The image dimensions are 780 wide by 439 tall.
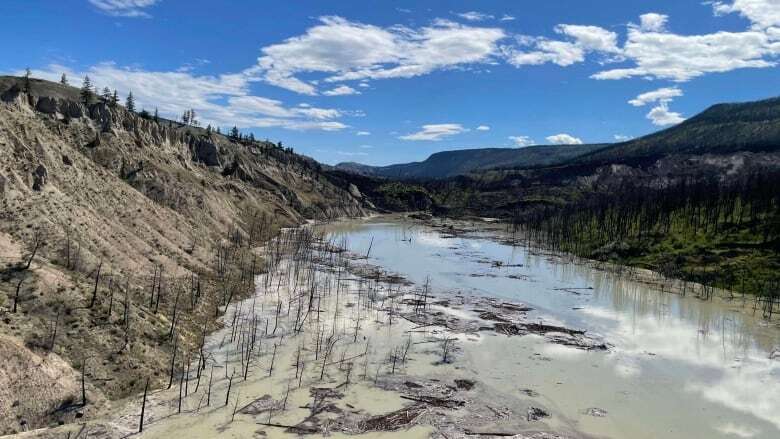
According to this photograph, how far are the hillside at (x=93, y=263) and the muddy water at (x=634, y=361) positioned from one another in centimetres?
2280

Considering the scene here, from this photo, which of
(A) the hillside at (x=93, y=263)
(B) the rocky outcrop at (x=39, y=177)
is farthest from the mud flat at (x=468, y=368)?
(B) the rocky outcrop at (x=39, y=177)

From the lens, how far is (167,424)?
1011 inches

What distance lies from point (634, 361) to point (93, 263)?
4313 cm

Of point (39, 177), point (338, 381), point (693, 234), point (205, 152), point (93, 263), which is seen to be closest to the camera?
point (338, 381)

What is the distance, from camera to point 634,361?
40781mm

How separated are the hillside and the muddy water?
74.8ft

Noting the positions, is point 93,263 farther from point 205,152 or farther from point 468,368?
point 205,152

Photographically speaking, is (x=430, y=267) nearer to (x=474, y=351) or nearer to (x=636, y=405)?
(x=474, y=351)

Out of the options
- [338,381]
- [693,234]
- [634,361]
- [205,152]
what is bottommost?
[338,381]

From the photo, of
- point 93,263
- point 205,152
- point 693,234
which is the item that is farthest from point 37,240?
point 693,234

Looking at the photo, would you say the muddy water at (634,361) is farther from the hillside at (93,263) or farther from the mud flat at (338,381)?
the hillside at (93,263)

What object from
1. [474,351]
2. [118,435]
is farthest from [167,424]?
[474,351]

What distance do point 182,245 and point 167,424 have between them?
36246 mm

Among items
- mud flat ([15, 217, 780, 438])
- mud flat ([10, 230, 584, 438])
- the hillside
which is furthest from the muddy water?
the hillside
